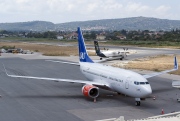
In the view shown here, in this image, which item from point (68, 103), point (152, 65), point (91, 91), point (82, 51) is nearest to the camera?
point (68, 103)

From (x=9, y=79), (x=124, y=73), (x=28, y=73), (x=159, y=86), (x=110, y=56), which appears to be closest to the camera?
(x=124, y=73)

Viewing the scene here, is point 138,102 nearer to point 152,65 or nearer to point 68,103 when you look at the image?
point 68,103

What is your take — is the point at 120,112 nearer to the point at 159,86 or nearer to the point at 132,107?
the point at 132,107

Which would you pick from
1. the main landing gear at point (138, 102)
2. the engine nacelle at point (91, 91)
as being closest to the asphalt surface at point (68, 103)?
the main landing gear at point (138, 102)

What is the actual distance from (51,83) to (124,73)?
16.4 meters

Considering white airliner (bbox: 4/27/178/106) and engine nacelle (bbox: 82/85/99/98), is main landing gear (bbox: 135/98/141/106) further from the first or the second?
engine nacelle (bbox: 82/85/99/98)

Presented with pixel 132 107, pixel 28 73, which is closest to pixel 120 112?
pixel 132 107

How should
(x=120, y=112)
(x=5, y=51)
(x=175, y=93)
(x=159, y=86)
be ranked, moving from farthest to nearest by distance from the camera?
(x=5, y=51), (x=159, y=86), (x=175, y=93), (x=120, y=112)

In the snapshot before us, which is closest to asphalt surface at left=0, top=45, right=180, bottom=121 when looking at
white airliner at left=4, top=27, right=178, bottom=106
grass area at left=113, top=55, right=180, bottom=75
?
white airliner at left=4, top=27, right=178, bottom=106

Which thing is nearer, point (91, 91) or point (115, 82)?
point (115, 82)

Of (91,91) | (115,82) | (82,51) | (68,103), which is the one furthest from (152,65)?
(68,103)

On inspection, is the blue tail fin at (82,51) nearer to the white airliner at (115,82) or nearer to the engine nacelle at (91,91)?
the white airliner at (115,82)

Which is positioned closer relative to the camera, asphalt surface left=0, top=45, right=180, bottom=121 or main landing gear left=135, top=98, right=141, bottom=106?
asphalt surface left=0, top=45, right=180, bottom=121

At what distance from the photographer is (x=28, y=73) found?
5969 cm
